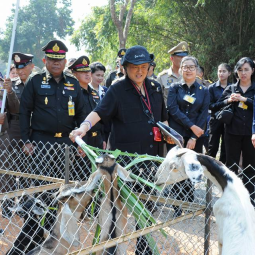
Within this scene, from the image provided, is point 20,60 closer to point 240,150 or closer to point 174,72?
point 174,72

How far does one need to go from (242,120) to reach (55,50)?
8.70 ft

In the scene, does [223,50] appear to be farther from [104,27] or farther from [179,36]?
[104,27]

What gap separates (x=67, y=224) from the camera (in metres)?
2.21

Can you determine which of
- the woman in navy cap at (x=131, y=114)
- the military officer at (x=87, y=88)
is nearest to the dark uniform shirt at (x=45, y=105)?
the military officer at (x=87, y=88)

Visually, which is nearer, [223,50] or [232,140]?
[232,140]

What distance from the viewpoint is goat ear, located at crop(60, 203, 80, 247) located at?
7.34ft

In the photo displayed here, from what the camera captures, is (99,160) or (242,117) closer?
(99,160)

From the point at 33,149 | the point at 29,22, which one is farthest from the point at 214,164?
the point at 29,22

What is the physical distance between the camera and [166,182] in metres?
2.27

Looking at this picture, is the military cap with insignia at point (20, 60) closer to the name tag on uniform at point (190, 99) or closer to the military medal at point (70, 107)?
the military medal at point (70, 107)

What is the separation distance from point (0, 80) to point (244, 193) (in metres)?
4.17

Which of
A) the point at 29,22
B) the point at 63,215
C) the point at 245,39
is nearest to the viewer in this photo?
the point at 63,215


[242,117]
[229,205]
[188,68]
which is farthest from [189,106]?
[229,205]

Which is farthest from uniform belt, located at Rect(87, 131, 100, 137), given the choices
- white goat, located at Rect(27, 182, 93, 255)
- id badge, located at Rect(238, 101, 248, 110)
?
white goat, located at Rect(27, 182, 93, 255)
